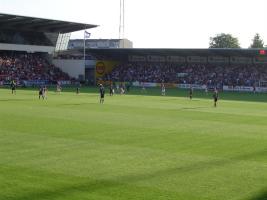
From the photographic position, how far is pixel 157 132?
82.1 ft

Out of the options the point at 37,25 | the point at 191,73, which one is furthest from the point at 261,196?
the point at 37,25

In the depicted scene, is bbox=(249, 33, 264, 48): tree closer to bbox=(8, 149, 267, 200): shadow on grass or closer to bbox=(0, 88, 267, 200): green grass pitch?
bbox=(0, 88, 267, 200): green grass pitch

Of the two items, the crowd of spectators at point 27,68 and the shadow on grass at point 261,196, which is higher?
the crowd of spectators at point 27,68

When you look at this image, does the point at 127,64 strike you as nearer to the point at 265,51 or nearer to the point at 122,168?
the point at 265,51

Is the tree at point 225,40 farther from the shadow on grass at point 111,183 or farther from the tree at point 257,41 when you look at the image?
the shadow on grass at point 111,183

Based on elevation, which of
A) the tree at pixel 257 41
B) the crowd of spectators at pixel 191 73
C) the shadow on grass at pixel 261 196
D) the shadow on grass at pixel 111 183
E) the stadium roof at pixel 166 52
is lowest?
the shadow on grass at pixel 261 196

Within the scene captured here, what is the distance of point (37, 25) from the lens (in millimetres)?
91938

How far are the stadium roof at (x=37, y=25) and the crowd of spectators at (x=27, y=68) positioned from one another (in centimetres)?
562

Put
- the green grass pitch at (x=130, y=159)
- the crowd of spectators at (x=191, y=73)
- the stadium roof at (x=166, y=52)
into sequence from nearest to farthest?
the green grass pitch at (x=130, y=159), the stadium roof at (x=166, y=52), the crowd of spectators at (x=191, y=73)

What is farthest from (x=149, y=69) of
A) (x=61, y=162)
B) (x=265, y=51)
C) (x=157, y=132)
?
(x=61, y=162)

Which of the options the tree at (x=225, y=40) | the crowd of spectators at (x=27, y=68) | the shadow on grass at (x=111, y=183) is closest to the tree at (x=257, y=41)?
the tree at (x=225, y=40)

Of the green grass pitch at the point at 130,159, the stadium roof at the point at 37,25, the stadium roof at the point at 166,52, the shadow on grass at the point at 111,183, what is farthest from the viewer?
the stadium roof at the point at 37,25

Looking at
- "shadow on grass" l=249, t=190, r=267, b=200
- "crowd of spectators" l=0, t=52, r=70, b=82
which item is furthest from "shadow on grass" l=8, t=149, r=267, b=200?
"crowd of spectators" l=0, t=52, r=70, b=82

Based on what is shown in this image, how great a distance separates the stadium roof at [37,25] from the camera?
84.8 metres
